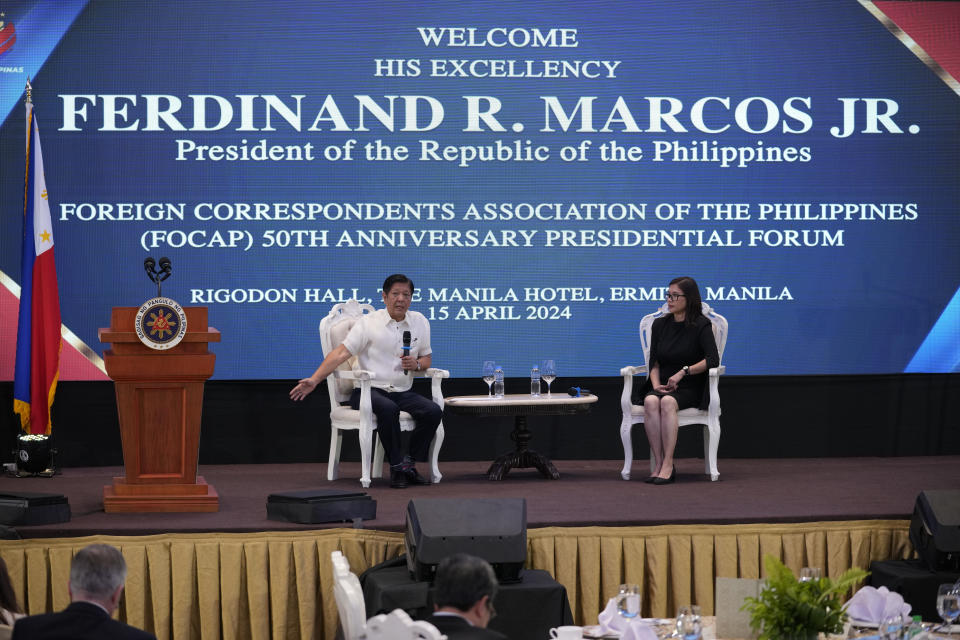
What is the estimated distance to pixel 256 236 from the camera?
7.13 m

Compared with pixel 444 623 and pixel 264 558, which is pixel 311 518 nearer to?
pixel 264 558

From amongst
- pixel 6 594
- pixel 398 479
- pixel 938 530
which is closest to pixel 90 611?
pixel 6 594

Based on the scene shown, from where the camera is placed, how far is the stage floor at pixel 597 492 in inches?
196

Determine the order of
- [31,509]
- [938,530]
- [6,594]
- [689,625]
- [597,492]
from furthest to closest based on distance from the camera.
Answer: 1. [597,492]
2. [31,509]
3. [938,530]
4. [6,594]
5. [689,625]

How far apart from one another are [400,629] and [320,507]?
214 cm

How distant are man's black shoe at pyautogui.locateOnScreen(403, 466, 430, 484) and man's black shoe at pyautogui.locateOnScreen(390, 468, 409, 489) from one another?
0.8 inches

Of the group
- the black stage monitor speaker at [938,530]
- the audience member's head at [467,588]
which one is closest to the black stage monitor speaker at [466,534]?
the audience member's head at [467,588]

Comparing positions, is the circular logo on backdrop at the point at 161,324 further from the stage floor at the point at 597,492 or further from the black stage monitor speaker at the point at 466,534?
the black stage monitor speaker at the point at 466,534

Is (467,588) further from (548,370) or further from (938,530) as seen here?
(548,370)

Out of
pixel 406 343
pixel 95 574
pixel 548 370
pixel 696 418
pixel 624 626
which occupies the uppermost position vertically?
pixel 406 343

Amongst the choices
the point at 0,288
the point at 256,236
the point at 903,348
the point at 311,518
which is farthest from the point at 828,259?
the point at 0,288

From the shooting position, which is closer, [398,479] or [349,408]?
[398,479]

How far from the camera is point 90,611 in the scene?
2840 millimetres

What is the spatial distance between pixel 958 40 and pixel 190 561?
560 cm
